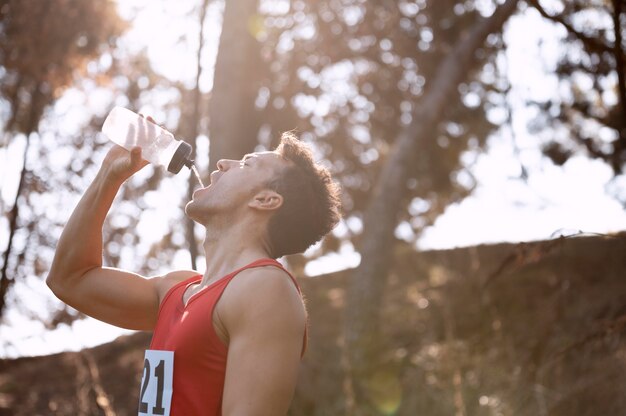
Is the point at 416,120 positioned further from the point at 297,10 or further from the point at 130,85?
the point at 130,85

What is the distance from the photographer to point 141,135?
145 inches

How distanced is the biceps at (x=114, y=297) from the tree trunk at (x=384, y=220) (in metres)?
5.94

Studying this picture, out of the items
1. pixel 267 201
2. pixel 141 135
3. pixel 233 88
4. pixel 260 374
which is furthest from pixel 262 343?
pixel 233 88

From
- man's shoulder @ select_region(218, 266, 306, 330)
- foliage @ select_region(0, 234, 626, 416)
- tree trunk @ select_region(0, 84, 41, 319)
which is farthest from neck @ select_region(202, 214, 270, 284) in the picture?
tree trunk @ select_region(0, 84, 41, 319)

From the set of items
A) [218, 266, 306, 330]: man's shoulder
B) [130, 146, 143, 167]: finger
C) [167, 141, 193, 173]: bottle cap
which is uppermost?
[167, 141, 193, 173]: bottle cap

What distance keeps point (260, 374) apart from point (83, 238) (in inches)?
48.1

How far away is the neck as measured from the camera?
3000 mm

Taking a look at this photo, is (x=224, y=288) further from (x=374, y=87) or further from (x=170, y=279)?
(x=374, y=87)

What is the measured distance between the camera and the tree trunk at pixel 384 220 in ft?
31.0

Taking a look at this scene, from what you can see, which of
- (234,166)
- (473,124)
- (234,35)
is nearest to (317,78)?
(473,124)

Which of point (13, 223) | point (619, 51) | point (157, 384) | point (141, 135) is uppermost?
point (13, 223)

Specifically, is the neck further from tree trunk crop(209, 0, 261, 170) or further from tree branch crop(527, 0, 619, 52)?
tree trunk crop(209, 0, 261, 170)

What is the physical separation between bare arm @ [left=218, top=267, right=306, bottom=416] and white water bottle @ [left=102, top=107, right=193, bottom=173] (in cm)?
106

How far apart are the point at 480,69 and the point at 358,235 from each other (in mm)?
3479
